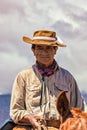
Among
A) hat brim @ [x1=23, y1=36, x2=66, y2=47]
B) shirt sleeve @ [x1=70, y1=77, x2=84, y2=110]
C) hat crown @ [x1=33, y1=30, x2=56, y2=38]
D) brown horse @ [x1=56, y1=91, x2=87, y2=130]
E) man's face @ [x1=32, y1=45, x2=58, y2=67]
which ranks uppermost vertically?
hat crown @ [x1=33, y1=30, x2=56, y2=38]

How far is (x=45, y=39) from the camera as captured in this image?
5.57m

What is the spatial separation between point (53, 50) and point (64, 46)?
15 centimetres

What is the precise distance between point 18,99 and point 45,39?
0.67 m

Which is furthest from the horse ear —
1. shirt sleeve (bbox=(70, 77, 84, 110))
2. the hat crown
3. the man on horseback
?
the hat crown

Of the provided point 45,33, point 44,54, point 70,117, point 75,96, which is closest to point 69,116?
point 70,117

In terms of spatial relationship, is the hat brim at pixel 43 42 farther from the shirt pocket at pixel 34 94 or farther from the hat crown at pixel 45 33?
the shirt pocket at pixel 34 94

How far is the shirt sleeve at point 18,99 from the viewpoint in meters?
5.48

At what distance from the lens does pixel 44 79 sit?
554cm

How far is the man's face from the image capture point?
5.40m

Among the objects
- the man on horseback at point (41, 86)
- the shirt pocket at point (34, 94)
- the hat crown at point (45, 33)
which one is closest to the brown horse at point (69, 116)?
the man on horseback at point (41, 86)

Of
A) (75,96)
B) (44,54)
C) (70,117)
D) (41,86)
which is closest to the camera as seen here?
(70,117)

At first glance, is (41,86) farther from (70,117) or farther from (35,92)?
(70,117)

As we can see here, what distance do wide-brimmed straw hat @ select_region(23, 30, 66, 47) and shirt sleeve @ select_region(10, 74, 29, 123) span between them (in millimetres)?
398

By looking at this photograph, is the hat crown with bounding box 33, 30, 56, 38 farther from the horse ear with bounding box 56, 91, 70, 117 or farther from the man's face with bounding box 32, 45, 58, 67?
A: the horse ear with bounding box 56, 91, 70, 117
